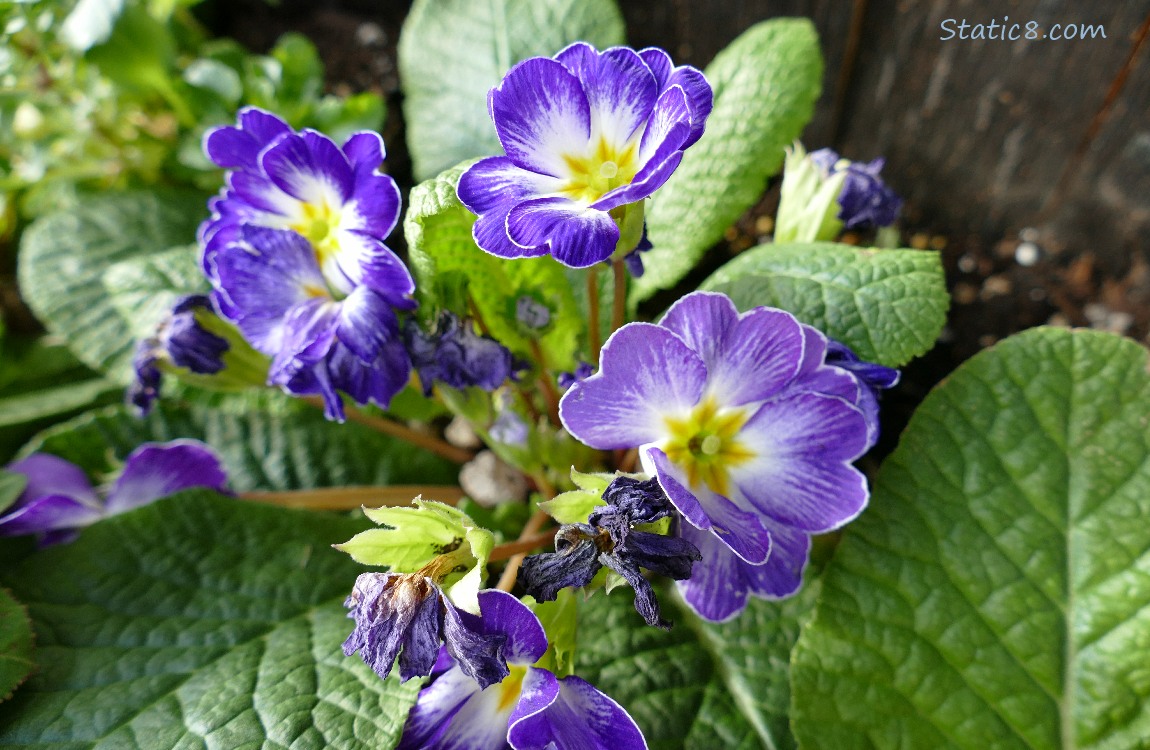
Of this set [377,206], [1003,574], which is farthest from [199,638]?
[1003,574]

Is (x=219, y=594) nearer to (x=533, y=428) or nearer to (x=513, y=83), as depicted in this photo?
(x=533, y=428)

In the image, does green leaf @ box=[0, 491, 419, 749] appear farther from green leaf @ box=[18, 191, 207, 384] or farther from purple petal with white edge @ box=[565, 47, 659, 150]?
purple petal with white edge @ box=[565, 47, 659, 150]

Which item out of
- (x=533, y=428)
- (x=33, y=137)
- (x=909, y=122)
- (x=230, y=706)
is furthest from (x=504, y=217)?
(x=33, y=137)

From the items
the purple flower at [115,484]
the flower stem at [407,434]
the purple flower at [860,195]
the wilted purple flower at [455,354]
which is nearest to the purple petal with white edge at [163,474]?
the purple flower at [115,484]

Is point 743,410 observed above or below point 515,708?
above

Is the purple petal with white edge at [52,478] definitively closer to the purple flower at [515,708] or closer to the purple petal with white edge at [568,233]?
the purple flower at [515,708]

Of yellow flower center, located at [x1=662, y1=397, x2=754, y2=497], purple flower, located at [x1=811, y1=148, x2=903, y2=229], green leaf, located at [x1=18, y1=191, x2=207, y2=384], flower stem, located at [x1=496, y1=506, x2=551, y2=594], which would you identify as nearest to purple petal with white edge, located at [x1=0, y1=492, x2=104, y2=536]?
green leaf, located at [x1=18, y1=191, x2=207, y2=384]

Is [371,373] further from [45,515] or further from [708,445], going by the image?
[45,515]
